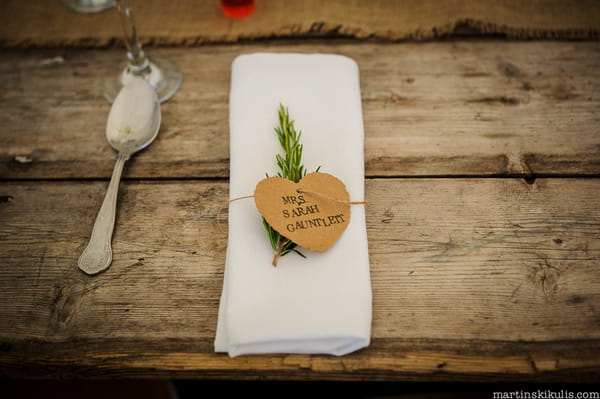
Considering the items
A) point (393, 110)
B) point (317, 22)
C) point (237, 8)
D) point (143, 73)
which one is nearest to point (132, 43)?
point (143, 73)

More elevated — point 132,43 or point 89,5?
point 89,5

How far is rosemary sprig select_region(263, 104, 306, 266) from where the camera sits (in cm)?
62

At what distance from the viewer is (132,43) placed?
0.86 meters

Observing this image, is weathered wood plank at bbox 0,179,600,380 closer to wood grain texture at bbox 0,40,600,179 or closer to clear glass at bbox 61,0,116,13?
wood grain texture at bbox 0,40,600,179

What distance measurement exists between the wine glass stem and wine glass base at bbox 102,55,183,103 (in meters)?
0.01

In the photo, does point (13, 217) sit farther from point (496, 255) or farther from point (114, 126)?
point (496, 255)

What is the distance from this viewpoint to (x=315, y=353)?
0.59 metres

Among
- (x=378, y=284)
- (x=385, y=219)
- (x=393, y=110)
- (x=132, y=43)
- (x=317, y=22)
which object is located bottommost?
(x=378, y=284)

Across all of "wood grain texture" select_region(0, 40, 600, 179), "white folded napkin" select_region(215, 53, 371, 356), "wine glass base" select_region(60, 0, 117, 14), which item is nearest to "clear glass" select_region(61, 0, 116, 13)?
"wine glass base" select_region(60, 0, 117, 14)

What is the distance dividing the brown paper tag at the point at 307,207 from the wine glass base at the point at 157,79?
36 cm

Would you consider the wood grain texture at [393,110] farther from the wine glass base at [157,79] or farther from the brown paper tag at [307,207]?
the brown paper tag at [307,207]

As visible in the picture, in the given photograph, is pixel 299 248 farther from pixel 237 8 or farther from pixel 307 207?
pixel 237 8

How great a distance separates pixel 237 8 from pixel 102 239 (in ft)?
1.94

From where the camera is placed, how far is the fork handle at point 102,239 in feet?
2.18
